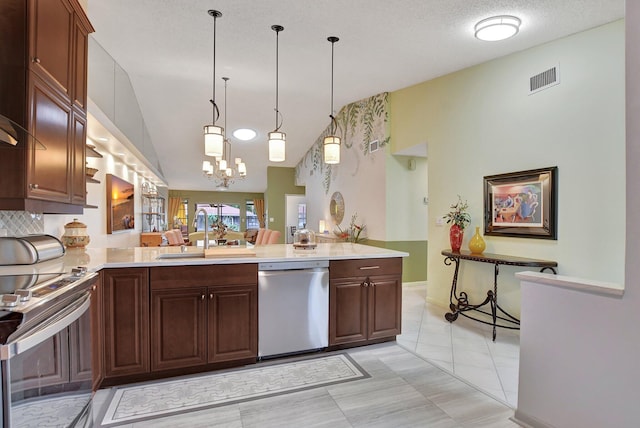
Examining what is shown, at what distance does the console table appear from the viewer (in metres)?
3.12

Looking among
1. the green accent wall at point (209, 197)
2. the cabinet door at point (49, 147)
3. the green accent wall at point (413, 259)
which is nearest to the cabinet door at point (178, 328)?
the cabinet door at point (49, 147)

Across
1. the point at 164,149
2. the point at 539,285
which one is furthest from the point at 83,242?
the point at 164,149

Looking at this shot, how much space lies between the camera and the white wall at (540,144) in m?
2.77

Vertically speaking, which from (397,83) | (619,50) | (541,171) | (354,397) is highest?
(397,83)

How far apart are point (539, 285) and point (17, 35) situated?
328 cm

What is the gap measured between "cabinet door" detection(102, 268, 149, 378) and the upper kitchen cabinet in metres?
0.68

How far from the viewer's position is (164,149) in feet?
28.2

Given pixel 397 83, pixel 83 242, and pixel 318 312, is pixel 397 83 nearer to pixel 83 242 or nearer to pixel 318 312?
pixel 318 312

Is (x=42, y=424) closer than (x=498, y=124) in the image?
Yes

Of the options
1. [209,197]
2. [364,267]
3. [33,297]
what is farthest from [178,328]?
[209,197]

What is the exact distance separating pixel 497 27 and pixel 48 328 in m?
3.81

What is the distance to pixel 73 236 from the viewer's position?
9.98 ft

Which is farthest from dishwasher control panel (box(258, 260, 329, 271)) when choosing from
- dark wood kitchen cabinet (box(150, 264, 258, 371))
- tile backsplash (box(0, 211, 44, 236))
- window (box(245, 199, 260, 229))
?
window (box(245, 199, 260, 229))

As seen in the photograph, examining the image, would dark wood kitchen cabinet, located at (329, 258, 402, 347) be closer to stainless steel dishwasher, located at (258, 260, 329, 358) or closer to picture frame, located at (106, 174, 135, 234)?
stainless steel dishwasher, located at (258, 260, 329, 358)
